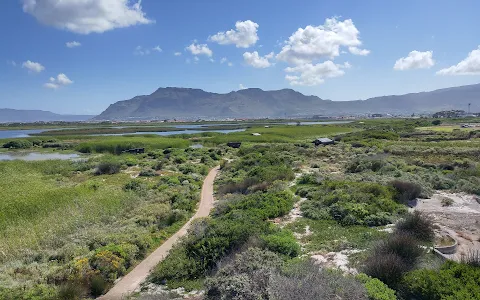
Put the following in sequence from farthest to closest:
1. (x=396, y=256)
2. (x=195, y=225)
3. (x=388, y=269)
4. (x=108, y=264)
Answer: (x=195, y=225) < (x=108, y=264) < (x=396, y=256) < (x=388, y=269)

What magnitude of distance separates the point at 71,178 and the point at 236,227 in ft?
87.3

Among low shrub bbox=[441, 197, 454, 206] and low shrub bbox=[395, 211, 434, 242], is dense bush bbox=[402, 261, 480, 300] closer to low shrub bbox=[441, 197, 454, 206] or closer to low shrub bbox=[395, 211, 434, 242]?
low shrub bbox=[395, 211, 434, 242]

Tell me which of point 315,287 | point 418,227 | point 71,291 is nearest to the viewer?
point 315,287

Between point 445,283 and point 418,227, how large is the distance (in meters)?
5.02

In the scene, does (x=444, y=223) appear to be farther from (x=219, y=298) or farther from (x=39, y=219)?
(x=39, y=219)

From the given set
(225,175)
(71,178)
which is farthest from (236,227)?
(71,178)

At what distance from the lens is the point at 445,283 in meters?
8.07

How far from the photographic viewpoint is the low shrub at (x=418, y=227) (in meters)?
12.5

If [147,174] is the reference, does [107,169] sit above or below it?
above

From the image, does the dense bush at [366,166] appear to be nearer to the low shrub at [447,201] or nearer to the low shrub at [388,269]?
the low shrub at [447,201]

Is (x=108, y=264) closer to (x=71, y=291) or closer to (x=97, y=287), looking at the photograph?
(x=97, y=287)

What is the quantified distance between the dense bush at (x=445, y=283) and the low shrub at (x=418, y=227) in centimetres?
358

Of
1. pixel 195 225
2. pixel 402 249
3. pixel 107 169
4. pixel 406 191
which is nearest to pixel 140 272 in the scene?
pixel 195 225

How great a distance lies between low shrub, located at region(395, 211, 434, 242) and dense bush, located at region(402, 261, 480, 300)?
3.58 metres
